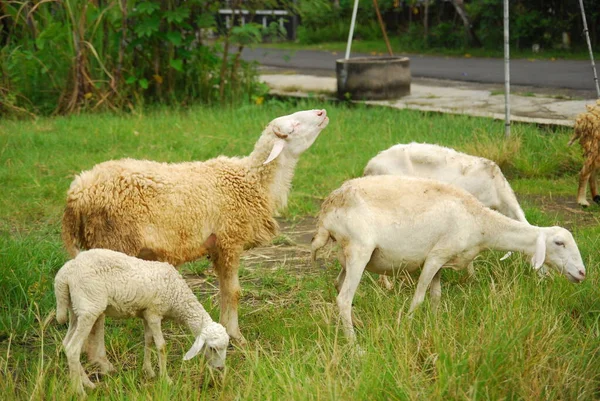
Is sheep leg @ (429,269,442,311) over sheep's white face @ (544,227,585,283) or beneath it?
beneath

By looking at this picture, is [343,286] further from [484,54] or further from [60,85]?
[484,54]

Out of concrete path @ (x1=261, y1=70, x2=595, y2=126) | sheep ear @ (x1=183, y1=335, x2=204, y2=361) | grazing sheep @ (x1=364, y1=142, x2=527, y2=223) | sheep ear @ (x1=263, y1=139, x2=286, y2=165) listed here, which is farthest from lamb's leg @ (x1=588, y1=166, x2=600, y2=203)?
sheep ear @ (x1=183, y1=335, x2=204, y2=361)

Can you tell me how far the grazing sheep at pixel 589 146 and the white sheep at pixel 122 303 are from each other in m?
3.99

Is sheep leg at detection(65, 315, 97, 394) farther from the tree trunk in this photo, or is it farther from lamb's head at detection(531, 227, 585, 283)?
the tree trunk

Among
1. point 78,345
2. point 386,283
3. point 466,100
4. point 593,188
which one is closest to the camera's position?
point 78,345

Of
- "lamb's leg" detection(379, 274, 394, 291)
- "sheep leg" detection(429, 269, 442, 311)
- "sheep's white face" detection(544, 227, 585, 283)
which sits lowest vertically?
"lamb's leg" detection(379, 274, 394, 291)

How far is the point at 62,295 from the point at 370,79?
794 centimetres

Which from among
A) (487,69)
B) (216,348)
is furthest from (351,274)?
(487,69)

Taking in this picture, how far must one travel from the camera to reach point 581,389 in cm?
374

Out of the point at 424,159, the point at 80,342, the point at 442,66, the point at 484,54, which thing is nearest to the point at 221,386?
the point at 80,342

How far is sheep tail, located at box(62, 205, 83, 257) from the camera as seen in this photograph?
4.53 meters

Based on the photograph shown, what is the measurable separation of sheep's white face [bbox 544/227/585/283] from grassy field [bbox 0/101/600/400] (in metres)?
0.09

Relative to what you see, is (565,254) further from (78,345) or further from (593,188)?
(593,188)

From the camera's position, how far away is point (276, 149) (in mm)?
4996
